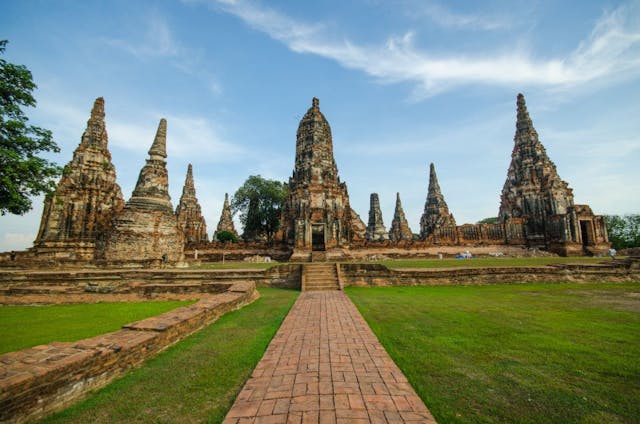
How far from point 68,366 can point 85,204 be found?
2257 centimetres

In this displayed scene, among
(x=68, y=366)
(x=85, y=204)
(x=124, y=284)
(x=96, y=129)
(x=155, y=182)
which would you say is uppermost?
(x=96, y=129)

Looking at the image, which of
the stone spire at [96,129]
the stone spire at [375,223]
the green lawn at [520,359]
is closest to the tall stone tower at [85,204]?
the stone spire at [96,129]

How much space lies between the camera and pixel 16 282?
38.8 ft

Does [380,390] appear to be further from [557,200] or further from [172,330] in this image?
[557,200]

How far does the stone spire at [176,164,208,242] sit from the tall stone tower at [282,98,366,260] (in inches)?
754

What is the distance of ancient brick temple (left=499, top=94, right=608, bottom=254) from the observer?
26609mm

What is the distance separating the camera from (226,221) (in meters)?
46.0

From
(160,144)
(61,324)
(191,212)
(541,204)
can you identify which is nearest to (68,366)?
(61,324)

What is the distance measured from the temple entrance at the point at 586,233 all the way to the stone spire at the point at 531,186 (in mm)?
1827

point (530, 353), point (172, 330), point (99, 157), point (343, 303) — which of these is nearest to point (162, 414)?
point (172, 330)

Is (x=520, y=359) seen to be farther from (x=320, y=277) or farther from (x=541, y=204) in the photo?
(x=541, y=204)

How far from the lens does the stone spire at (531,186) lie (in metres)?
29.0

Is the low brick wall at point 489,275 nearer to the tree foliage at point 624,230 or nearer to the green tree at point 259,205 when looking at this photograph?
the green tree at point 259,205

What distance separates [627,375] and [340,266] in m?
10.4
